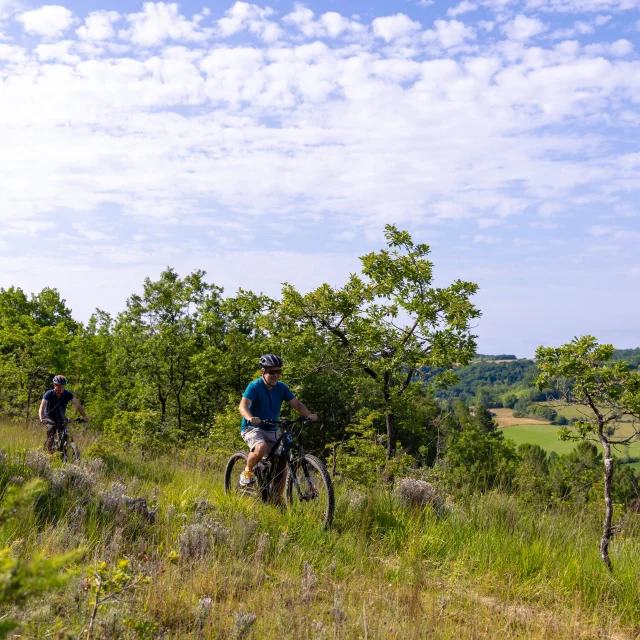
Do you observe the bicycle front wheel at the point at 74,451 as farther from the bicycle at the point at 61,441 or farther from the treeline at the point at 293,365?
the treeline at the point at 293,365

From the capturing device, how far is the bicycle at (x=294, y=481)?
6.07 metres

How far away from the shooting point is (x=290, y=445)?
673cm

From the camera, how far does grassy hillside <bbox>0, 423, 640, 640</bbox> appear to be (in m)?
3.49

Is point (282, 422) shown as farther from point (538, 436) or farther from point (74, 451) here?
point (538, 436)

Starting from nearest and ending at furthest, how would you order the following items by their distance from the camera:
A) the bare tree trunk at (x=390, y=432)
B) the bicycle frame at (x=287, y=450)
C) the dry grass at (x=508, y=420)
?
1. the bicycle frame at (x=287, y=450)
2. the bare tree trunk at (x=390, y=432)
3. the dry grass at (x=508, y=420)

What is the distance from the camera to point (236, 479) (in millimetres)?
7613

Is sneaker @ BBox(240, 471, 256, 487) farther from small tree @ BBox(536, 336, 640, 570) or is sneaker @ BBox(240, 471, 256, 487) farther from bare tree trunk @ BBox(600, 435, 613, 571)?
bare tree trunk @ BBox(600, 435, 613, 571)

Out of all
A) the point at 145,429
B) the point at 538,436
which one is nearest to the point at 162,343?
the point at 145,429

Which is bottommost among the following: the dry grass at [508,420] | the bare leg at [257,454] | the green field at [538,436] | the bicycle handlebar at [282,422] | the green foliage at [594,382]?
the green field at [538,436]

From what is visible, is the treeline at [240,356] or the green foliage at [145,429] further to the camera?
the green foliage at [145,429]

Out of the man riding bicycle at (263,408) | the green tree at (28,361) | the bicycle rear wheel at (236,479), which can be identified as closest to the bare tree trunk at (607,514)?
the man riding bicycle at (263,408)

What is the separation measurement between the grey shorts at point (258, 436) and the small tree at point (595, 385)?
3.17m

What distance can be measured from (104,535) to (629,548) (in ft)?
16.6

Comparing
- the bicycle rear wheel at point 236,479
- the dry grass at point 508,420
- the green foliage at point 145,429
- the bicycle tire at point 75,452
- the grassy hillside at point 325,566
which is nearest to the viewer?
the grassy hillside at point 325,566
